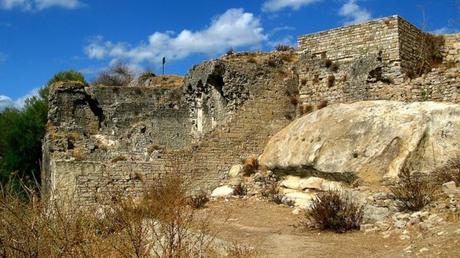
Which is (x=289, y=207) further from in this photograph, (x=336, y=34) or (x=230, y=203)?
(x=336, y=34)

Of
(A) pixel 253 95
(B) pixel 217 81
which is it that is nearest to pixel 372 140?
(A) pixel 253 95

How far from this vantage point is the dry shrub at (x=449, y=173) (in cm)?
1232

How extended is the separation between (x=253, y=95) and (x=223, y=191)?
11.5ft

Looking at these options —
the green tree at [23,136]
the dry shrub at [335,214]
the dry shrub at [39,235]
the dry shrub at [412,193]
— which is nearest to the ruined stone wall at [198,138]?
the dry shrub at [335,214]

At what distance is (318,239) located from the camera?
36.0 ft

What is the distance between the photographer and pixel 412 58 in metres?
17.2

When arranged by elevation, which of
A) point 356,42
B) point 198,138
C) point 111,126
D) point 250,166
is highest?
point 356,42

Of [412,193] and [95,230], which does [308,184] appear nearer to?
[412,193]

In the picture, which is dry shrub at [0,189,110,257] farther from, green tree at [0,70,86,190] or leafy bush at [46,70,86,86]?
leafy bush at [46,70,86,86]

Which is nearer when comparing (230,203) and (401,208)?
(401,208)

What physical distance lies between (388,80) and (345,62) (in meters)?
1.60

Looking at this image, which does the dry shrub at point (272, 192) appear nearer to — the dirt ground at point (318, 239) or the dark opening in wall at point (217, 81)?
the dirt ground at point (318, 239)

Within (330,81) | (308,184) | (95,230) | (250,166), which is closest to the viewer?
(95,230)

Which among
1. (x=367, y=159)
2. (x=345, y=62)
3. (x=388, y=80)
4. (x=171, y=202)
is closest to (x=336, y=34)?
(x=345, y=62)
